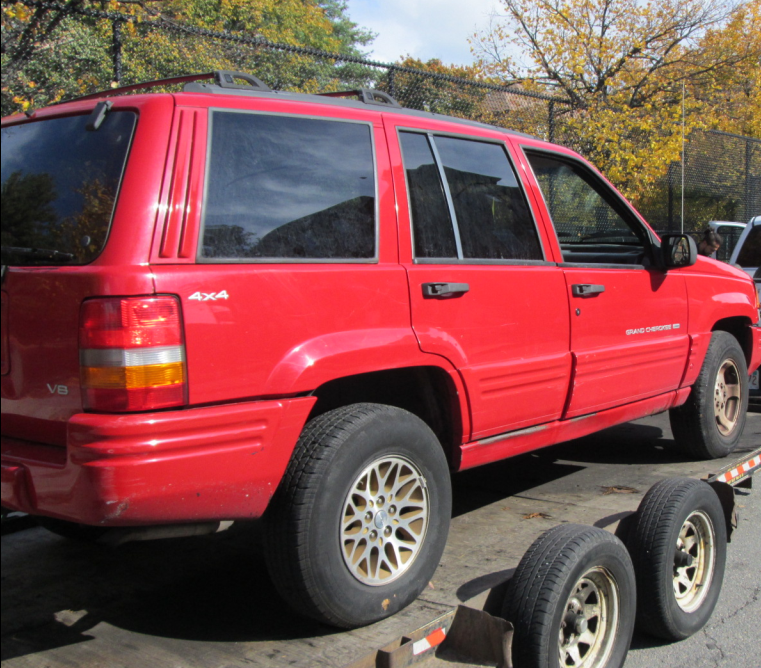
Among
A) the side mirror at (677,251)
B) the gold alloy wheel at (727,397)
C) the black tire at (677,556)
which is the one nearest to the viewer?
the black tire at (677,556)

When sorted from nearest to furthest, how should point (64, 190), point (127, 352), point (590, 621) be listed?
point (127, 352), point (64, 190), point (590, 621)

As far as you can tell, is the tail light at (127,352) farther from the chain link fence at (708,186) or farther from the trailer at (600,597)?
the chain link fence at (708,186)

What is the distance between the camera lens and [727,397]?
5.32 m

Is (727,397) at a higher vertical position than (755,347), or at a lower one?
lower

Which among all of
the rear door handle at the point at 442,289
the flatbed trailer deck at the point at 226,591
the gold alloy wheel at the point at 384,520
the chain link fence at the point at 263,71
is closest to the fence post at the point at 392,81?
the chain link fence at the point at 263,71

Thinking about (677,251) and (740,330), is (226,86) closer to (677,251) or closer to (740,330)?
(677,251)

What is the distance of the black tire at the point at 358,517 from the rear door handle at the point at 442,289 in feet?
1.66

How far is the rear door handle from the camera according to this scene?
314cm

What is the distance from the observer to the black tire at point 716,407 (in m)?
4.95

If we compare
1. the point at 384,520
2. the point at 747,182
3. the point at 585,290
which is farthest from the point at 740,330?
the point at 747,182

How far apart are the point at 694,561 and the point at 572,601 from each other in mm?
995

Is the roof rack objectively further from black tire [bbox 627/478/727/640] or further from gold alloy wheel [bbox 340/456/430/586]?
black tire [bbox 627/478/727/640]

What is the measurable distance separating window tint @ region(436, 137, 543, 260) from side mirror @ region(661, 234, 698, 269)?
1.12 m

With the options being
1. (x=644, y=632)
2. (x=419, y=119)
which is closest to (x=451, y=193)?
(x=419, y=119)
